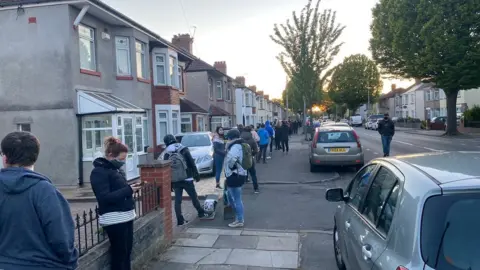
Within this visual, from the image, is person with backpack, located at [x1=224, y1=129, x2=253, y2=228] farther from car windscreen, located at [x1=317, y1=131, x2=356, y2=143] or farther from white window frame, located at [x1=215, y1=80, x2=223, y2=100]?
white window frame, located at [x1=215, y1=80, x2=223, y2=100]

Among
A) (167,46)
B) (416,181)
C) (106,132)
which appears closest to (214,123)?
(167,46)

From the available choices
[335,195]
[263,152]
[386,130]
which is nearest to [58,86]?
[263,152]

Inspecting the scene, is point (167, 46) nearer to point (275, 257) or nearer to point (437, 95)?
point (275, 257)

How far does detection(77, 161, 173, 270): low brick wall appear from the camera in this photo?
13.9 feet

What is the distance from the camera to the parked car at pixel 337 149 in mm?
13039

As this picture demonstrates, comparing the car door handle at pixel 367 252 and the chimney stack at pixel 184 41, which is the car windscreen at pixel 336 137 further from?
the chimney stack at pixel 184 41

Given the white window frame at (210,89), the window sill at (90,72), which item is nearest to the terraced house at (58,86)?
the window sill at (90,72)

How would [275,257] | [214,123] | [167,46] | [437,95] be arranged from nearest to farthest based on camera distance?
[275,257] < [167,46] < [214,123] < [437,95]

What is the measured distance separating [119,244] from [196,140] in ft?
36.3

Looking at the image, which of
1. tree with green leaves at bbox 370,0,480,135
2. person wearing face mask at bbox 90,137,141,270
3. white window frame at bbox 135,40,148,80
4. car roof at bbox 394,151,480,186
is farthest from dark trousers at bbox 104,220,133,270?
tree with green leaves at bbox 370,0,480,135

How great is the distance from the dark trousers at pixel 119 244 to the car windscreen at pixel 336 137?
9891 mm

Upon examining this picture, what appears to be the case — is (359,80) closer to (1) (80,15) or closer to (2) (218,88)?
(2) (218,88)

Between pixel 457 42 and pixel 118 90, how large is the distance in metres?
21.6

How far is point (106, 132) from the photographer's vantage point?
13.7 metres
